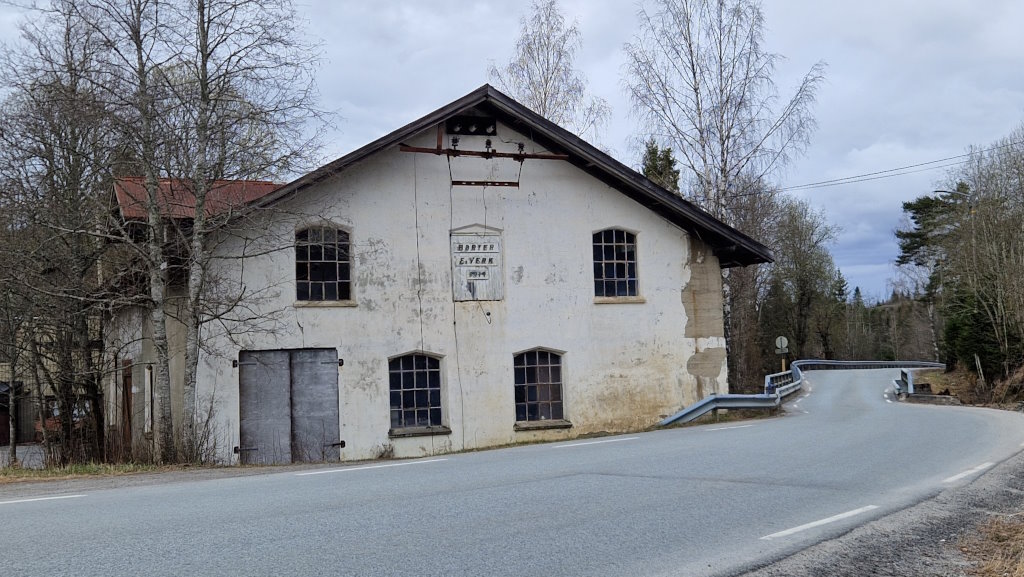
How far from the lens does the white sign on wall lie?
17.9 meters

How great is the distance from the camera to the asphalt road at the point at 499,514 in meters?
5.32

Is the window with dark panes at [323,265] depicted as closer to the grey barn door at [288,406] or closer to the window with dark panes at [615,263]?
the grey barn door at [288,406]

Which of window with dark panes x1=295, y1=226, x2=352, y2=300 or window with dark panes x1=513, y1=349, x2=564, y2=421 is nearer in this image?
window with dark panes x1=295, y1=226, x2=352, y2=300

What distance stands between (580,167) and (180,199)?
28.2ft

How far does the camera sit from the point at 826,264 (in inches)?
2242

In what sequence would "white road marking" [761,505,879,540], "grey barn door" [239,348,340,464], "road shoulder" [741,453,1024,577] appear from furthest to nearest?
"grey barn door" [239,348,340,464]
"white road marking" [761,505,879,540]
"road shoulder" [741,453,1024,577]

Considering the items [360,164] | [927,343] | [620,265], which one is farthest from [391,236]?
[927,343]

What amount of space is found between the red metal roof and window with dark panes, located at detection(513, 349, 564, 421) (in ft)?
22.1

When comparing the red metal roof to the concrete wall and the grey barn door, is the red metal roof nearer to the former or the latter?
the concrete wall

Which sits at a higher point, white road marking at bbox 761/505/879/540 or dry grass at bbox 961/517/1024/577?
white road marking at bbox 761/505/879/540

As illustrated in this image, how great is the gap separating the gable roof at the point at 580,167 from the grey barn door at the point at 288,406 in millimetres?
3140

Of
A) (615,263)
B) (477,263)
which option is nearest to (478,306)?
(477,263)

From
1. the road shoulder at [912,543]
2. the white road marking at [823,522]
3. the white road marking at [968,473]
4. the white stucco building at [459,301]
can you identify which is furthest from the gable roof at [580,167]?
the road shoulder at [912,543]

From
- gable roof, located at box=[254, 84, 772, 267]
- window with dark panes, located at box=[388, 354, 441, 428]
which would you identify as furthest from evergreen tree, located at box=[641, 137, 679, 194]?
window with dark panes, located at box=[388, 354, 441, 428]
